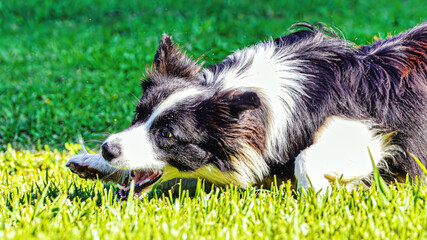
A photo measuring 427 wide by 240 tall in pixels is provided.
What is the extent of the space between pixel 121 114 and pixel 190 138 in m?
3.06

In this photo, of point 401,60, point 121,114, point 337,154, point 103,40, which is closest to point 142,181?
point 337,154

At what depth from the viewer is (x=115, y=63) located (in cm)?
731

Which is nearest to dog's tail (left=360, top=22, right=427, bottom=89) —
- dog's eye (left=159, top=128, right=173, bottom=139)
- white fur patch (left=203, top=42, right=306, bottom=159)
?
white fur patch (left=203, top=42, right=306, bottom=159)

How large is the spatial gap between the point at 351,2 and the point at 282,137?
6449 millimetres

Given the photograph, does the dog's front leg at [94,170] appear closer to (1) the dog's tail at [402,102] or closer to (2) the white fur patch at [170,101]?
(2) the white fur patch at [170,101]

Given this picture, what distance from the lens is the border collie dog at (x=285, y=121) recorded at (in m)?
3.21

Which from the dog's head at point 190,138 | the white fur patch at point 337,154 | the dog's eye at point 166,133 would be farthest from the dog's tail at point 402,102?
the dog's eye at point 166,133

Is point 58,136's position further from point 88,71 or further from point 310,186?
point 310,186

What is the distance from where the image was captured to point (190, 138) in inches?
126

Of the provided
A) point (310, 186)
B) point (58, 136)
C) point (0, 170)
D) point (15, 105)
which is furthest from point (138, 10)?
point (310, 186)

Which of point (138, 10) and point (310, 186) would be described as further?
point (138, 10)

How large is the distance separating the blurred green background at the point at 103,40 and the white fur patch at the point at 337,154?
231 centimetres

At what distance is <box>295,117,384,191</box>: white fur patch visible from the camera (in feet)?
10.5

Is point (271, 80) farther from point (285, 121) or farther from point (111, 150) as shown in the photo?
point (111, 150)
